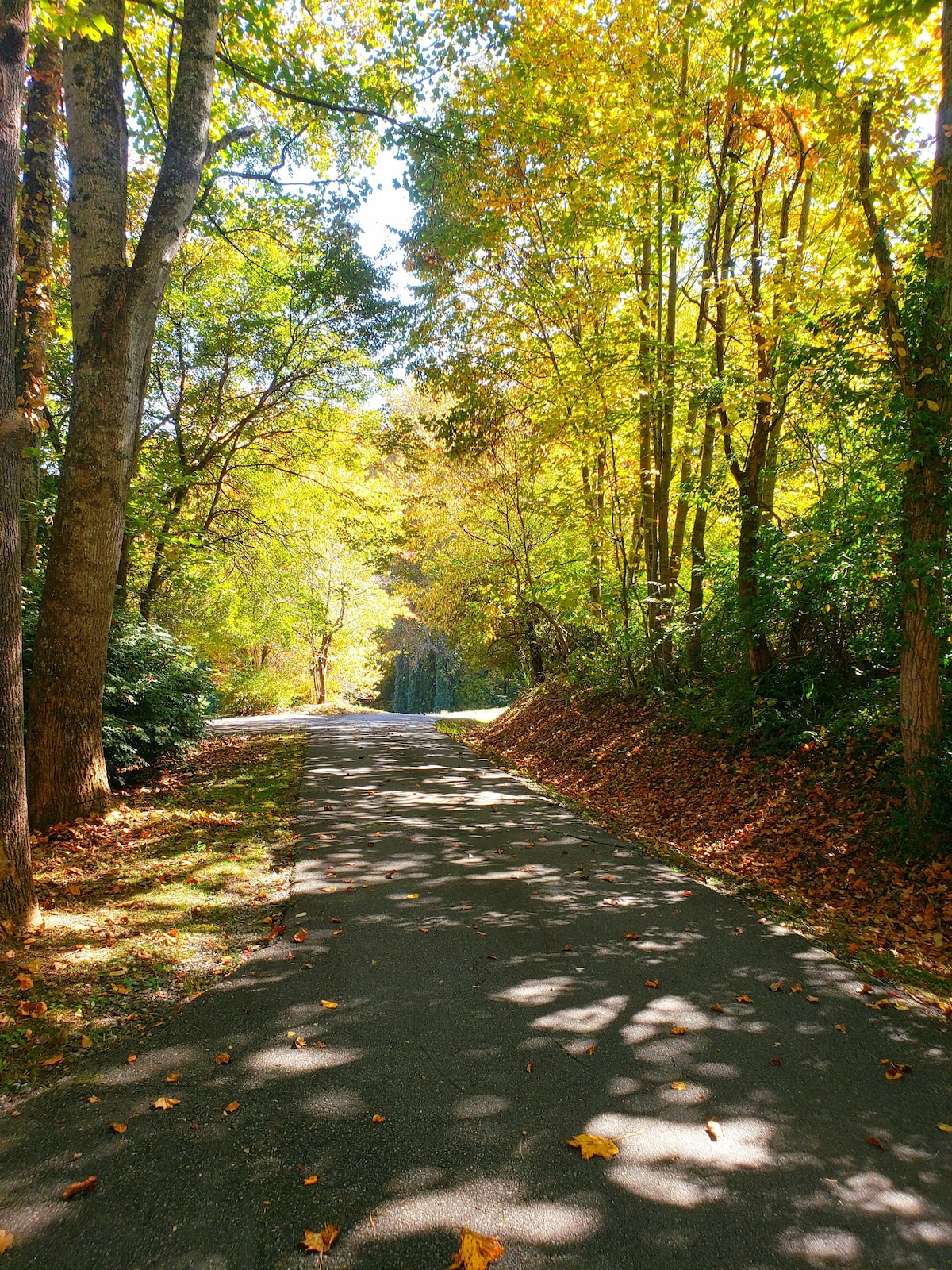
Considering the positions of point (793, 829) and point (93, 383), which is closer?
point (93, 383)

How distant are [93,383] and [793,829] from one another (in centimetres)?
726

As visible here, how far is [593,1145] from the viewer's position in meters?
2.29

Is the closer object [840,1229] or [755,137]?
[840,1229]

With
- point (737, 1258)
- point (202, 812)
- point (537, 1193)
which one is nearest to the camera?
point (737, 1258)

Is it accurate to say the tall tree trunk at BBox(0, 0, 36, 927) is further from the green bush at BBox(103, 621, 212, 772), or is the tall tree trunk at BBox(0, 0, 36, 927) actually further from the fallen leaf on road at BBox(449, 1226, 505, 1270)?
the green bush at BBox(103, 621, 212, 772)

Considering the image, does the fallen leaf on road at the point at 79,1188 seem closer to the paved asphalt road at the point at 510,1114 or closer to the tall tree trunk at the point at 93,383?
the paved asphalt road at the point at 510,1114

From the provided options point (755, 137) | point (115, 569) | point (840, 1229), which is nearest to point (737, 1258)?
point (840, 1229)

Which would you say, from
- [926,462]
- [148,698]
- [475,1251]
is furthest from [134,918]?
[926,462]

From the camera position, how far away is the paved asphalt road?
6.38 ft

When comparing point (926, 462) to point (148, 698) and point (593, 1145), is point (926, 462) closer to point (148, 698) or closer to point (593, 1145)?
point (593, 1145)

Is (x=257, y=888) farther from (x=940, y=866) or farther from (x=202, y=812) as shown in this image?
(x=940, y=866)

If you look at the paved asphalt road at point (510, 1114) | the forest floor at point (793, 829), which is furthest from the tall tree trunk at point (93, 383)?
the forest floor at point (793, 829)

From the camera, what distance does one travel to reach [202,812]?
6.45 m

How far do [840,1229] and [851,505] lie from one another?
5583 mm
